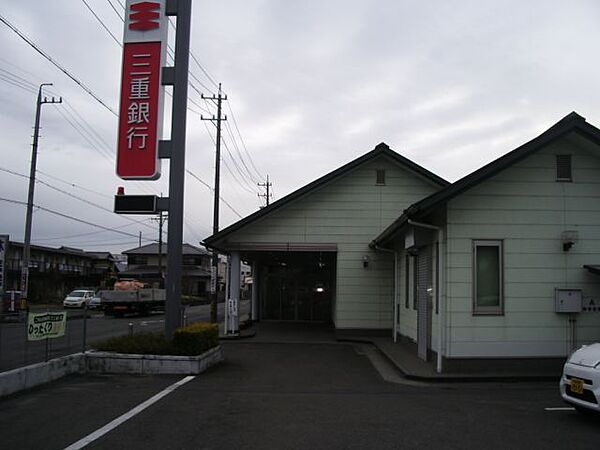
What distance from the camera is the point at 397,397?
9.62 metres

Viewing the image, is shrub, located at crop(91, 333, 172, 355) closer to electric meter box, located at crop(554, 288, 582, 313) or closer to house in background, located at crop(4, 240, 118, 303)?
electric meter box, located at crop(554, 288, 582, 313)

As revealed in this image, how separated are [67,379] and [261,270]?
60.4ft

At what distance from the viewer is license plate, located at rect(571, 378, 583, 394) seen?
7.49 meters

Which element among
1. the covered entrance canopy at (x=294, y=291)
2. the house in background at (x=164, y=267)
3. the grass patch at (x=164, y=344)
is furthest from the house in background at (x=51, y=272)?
the grass patch at (x=164, y=344)

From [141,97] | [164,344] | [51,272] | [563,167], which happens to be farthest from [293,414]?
[51,272]

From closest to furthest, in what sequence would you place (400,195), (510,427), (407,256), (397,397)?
1. (510,427)
2. (397,397)
3. (407,256)
4. (400,195)

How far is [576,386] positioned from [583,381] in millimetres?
166

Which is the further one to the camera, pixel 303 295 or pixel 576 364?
pixel 303 295

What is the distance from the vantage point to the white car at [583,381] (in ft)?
23.8

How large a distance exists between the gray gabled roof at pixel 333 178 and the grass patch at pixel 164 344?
23.4ft

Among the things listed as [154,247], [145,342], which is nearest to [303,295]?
[145,342]

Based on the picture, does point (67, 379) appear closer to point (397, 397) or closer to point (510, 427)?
point (397, 397)

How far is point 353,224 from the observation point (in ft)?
67.2

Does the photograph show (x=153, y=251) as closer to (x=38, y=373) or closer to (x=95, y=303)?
(x=95, y=303)
